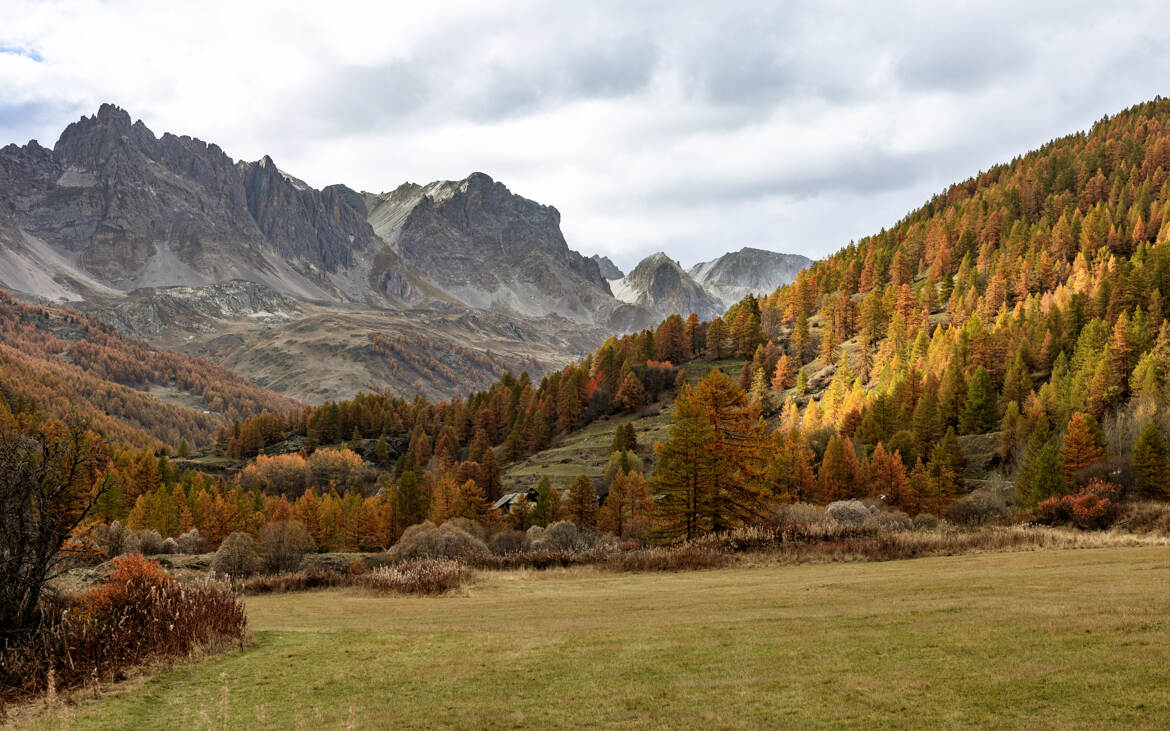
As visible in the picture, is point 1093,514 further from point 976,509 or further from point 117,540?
point 117,540

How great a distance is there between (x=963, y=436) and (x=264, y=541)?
84313mm

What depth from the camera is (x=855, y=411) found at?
109500mm

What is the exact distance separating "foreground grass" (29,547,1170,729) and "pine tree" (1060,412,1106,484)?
55.6 metres

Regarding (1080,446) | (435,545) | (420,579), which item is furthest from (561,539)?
A: (1080,446)

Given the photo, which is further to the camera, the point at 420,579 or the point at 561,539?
the point at 561,539

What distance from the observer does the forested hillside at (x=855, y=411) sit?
6331 centimetres

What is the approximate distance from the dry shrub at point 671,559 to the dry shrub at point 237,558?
2948cm

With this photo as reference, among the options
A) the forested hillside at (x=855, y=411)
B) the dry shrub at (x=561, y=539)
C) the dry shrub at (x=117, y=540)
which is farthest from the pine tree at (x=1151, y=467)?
the dry shrub at (x=117, y=540)

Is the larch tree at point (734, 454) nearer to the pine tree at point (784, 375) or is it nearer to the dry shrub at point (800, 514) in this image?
the dry shrub at point (800, 514)

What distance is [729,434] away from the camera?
50.3 metres

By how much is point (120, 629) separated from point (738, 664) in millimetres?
13512

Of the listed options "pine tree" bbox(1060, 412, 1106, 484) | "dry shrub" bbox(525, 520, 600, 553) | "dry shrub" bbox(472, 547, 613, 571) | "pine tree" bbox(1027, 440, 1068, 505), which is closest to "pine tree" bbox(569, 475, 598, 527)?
"dry shrub" bbox(525, 520, 600, 553)

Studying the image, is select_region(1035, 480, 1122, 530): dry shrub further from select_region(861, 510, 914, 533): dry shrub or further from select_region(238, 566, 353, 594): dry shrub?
select_region(238, 566, 353, 594): dry shrub

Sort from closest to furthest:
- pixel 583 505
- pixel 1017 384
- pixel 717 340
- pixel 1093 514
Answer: pixel 1093 514
pixel 583 505
pixel 1017 384
pixel 717 340
